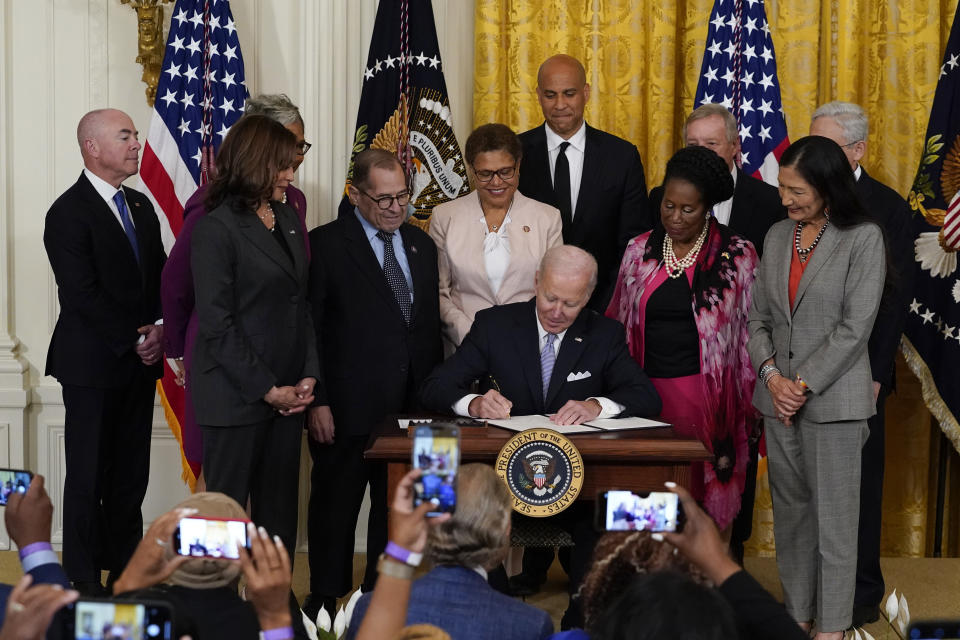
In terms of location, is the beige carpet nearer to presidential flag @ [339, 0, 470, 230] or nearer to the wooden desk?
the wooden desk

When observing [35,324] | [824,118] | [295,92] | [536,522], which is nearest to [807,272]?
[824,118]

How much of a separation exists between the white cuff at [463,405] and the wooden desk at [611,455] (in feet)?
0.98

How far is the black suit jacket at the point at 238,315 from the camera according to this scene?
3.65 meters

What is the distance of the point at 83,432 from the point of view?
4383 millimetres

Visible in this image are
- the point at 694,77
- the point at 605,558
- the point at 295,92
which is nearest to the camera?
the point at 605,558

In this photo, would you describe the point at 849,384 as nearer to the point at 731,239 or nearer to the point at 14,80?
the point at 731,239

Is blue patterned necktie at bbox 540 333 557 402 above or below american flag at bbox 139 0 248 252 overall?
below

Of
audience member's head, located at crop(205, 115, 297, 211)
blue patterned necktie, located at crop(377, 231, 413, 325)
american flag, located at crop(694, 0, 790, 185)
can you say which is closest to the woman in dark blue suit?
audience member's head, located at crop(205, 115, 297, 211)

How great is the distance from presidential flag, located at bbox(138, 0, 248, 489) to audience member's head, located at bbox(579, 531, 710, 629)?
3137mm

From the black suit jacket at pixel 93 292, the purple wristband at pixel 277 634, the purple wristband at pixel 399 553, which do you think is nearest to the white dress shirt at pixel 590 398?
the black suit jacket at pixel 93 292

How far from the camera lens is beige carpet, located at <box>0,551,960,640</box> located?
15.0 ft

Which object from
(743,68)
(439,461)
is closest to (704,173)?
(743,68)

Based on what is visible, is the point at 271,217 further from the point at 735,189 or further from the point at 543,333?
the point at 735,189

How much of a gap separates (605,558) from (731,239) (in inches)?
89.3
